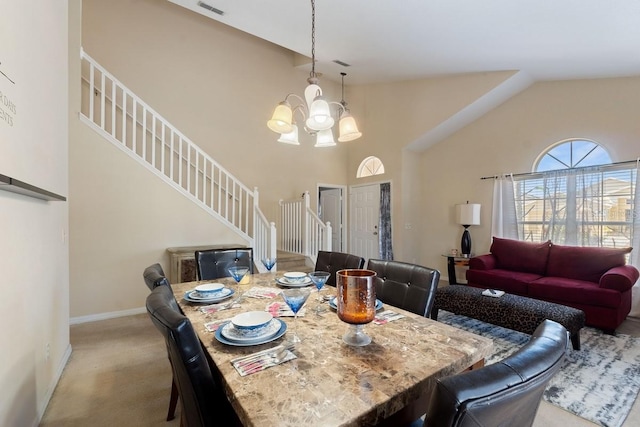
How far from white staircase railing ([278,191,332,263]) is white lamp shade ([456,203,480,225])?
2.32m

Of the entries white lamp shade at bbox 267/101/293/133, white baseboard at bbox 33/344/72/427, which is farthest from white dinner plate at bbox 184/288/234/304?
white lamp shade at bbox 267/101/293/133

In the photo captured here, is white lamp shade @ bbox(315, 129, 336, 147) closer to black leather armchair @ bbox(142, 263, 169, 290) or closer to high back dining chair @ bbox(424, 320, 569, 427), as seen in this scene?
black leather armchair @ bbox(142, 263, 169, 290)

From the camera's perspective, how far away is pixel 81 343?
287 cm

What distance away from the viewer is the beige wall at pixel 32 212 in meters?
1.33

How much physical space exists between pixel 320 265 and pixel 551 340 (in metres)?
1.93

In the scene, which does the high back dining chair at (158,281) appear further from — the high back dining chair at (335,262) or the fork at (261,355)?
the high back dining chair at (335,262)

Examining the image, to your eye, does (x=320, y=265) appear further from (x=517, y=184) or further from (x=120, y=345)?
(x=517, y=184)

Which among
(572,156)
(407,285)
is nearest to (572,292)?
(572,156)

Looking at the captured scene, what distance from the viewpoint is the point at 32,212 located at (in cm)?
169

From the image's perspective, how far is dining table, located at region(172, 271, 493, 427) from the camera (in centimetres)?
75

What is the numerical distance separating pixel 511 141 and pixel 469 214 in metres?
1.33

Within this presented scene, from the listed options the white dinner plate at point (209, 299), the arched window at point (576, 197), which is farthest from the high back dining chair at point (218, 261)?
the arched window at point (576, 197)

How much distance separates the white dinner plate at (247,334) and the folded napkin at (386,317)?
46 centimetres

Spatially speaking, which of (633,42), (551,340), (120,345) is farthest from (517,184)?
(120,345)
